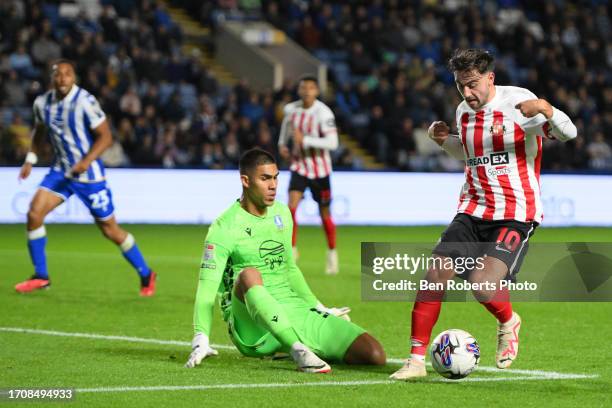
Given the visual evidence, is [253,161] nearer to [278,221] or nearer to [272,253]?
[278,221]

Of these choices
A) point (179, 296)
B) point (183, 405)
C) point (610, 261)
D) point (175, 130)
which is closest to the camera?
point (183, 405)

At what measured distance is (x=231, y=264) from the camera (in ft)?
25.4

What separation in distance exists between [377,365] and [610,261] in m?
7.83

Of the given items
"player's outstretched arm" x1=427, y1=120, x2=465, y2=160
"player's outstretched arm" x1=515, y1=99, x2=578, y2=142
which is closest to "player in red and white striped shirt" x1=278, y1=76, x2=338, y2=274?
"player's outstretched arm" x1=427, y1=120, x2=465, y2=160

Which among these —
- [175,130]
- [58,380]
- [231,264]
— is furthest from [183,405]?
[175,130]

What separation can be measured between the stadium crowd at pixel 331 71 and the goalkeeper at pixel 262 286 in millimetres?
13817

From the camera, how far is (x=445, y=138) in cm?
757

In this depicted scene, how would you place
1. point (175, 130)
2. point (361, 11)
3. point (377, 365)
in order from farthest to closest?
1. point (361, 11)
2. point (175, 130)
3. point (377, 365)

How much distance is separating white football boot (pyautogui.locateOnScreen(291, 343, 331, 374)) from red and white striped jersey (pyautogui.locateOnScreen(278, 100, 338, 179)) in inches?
295

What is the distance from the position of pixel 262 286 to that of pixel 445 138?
4.79 feet

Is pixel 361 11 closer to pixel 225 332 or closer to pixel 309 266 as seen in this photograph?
pixel 309 266

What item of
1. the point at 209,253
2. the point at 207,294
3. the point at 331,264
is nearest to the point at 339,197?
the point at 331,264

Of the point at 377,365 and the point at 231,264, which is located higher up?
the point at 231,264

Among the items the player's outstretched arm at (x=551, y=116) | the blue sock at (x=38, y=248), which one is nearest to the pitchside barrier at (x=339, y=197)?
the blue sock at (x=38, y=248)
